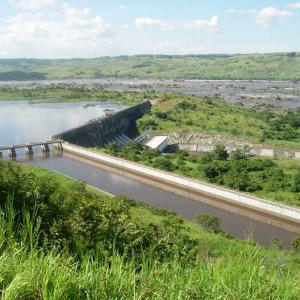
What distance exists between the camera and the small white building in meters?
81.4

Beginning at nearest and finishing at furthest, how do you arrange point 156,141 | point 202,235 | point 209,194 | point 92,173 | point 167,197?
point 202,235 → point 209,194 → point 167,197 → point 92,173 → point 156,141

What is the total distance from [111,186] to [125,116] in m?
50.5

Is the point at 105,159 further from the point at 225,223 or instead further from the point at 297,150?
the point at 297,150

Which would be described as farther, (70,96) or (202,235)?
(70,96)

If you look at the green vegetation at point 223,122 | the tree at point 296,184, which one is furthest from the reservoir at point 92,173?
the green vegetation at point 223,122

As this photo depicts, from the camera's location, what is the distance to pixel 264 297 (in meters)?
6.03

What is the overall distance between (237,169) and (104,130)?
124 ft

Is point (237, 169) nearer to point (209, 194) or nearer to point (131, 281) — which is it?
point (209, 194)

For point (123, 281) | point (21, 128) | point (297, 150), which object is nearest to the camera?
point (123, 281)

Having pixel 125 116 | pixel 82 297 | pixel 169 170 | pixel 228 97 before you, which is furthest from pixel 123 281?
pixel 228 97

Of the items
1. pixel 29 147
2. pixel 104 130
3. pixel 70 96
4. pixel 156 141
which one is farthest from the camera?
pixel 70 96

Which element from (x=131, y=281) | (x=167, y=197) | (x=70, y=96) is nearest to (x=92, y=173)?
(x=167, y=197)

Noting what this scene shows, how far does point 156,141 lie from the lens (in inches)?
3361

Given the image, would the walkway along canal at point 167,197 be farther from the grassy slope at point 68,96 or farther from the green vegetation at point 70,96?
the grassy slope at point 68,96
